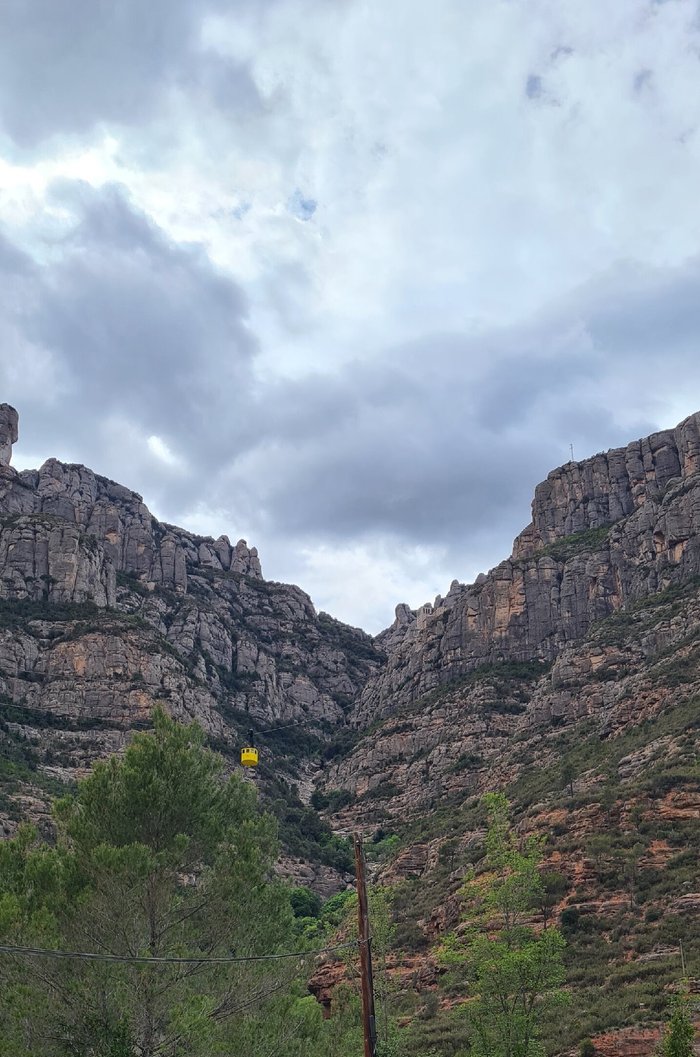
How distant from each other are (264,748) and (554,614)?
1912 inches

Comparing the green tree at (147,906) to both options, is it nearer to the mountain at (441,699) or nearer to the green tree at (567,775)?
the mountain at (441,699)

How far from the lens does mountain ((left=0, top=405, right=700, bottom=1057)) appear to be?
135 feet

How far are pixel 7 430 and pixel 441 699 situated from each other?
85.3 metres

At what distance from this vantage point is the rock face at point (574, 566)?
101438mm

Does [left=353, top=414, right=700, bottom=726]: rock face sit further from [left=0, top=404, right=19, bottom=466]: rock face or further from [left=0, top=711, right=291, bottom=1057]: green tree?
[left=0, top=711, right=291, bottom=1057]: green tree

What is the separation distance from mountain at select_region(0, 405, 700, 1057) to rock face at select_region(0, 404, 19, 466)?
53 cm

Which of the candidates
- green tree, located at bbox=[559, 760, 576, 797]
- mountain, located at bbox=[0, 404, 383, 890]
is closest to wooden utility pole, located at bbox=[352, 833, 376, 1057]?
green tree, located at bbox=[559, 760, 576, 797]

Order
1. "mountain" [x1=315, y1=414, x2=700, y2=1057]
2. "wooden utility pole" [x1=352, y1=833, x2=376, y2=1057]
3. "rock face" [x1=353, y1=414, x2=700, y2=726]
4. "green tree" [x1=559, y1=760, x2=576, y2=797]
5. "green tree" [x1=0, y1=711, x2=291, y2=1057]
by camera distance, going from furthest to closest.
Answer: "rock face" [x1=353, y1=414, x2=700, y2=726] < "green tree" [x1=559, y1=760, x2=576, y2=797] < "mountain" [x1=315, y1=414, x2=700, y2=1057] < "green tree" [x1=0, y1=711, x2=291, y2=1057] < "wooden utility pole" [x1=352, y1=833, x2=376, y2=1057]

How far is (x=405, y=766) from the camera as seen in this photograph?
105 metres

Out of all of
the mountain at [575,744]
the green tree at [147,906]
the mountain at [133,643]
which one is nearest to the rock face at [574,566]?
the mountain at [575,744]

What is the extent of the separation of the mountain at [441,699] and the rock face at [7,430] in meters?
0.53

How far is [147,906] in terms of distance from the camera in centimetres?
2038

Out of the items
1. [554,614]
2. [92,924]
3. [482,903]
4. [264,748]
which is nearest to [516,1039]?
[482,903]

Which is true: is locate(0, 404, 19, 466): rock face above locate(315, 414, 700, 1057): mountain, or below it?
above
